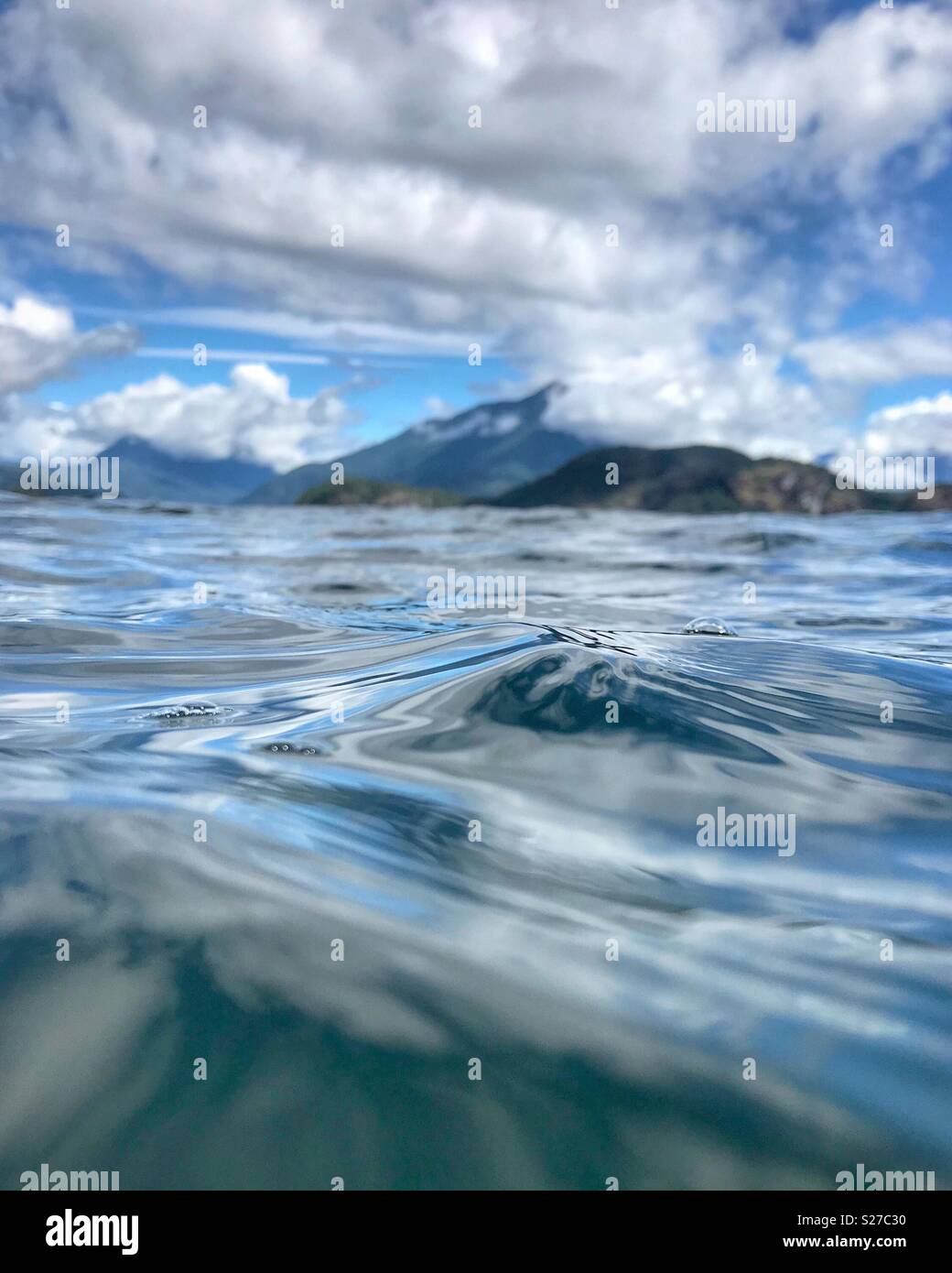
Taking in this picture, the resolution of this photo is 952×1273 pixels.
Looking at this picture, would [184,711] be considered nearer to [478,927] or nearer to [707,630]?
[478,927]

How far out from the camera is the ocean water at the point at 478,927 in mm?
1767

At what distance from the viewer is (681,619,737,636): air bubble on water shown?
29.7 feet

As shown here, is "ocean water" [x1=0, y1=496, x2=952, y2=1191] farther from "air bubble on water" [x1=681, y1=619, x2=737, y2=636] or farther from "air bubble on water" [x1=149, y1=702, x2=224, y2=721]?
"air bubble on water" [x1=681, y1=619, x2=737, y2=636]

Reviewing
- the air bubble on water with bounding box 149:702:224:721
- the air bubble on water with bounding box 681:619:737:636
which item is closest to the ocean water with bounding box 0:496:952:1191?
the air bubble on water with bounding box 149:702:224:721

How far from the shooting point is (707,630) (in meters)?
9.43

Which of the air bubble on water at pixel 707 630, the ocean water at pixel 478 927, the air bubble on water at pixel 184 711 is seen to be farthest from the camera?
the air bubble on water at pixel 707 630

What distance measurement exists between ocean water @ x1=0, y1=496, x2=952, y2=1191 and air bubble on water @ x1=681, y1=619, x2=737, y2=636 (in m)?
2.33

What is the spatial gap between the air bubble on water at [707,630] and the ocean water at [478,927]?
7.65ft

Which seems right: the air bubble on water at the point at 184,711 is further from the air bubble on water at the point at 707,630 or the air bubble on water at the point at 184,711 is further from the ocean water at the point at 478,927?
the air bubble on water at the point at 707,630

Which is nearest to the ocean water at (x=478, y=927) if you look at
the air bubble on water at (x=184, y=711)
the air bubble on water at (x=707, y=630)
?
the air bubble on water at (x=184, y=711)

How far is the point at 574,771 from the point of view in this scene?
4332 mm

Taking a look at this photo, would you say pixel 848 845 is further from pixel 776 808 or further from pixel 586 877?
pixel 586 877

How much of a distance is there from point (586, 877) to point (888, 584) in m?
14.7
